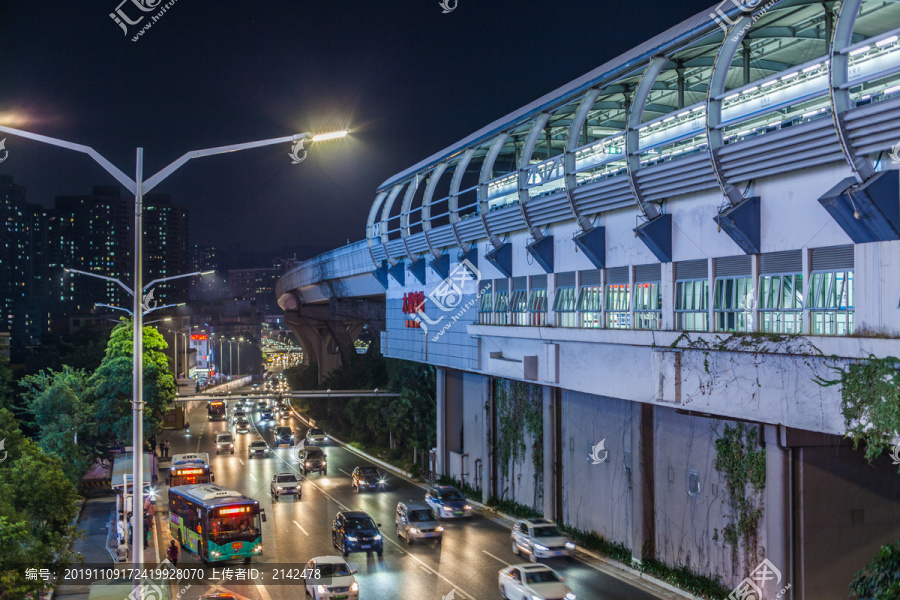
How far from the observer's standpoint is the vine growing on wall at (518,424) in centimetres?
3291

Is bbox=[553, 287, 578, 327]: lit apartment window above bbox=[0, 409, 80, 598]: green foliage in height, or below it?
above

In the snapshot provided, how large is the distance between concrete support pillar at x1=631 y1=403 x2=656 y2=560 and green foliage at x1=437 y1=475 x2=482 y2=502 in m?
13.8

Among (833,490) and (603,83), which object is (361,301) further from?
(833,490)

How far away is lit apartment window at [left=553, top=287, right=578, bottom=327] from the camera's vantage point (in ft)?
91.8

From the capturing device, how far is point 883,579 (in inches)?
532

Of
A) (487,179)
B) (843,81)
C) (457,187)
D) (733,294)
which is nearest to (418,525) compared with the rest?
(487,179)

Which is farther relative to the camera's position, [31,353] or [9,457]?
[31,353]

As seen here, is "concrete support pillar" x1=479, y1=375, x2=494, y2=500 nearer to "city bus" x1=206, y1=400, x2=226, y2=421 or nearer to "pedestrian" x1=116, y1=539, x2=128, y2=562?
"pedestrian" x1=116, y1=539, x2=128, y2=562

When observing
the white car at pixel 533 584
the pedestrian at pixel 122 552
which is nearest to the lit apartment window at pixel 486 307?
the white car at pixel 533 584

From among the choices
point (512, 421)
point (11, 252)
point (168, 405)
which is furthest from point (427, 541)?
point (11, 252)

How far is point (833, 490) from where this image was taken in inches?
758

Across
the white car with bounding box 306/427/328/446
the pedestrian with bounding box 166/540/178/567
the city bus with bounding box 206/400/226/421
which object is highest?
the pedestrian with bounding box 166/540/178/567

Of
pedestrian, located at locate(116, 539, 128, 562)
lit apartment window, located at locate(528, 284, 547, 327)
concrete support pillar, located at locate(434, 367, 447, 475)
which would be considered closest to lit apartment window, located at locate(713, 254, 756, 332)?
lit apartment window, located at locate(528, 284, 547, 327)

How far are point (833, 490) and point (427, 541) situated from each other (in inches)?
571
